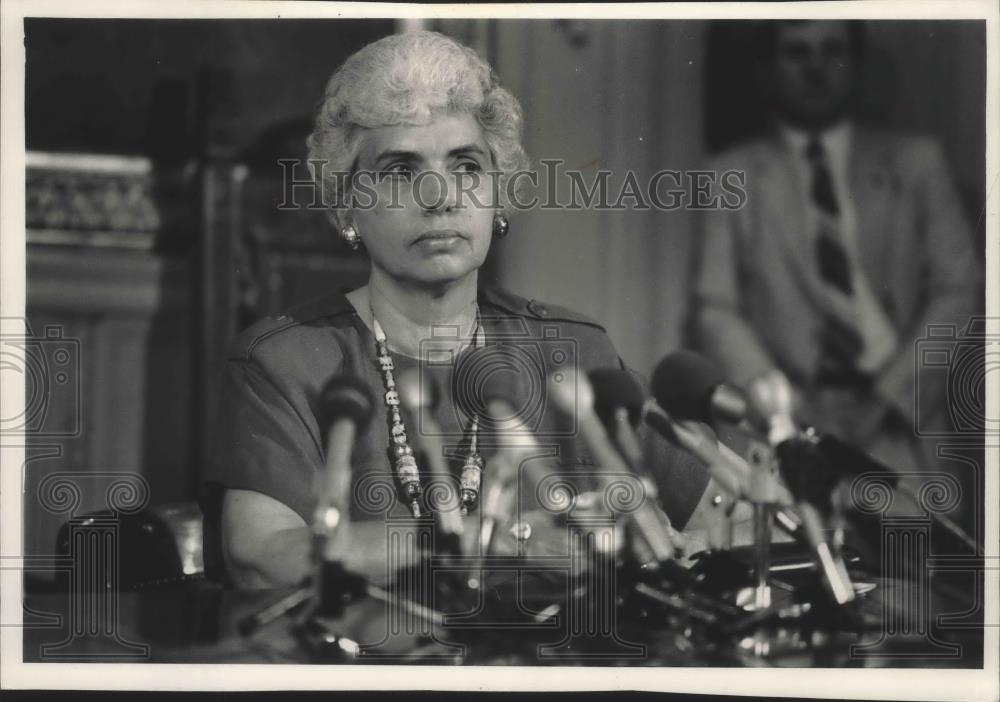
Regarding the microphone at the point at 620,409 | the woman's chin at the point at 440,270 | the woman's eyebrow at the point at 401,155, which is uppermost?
the woman's eyebrow at the point at 401,155

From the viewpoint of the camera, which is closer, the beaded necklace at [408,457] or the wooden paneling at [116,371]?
the beaded necklace at [408,457]

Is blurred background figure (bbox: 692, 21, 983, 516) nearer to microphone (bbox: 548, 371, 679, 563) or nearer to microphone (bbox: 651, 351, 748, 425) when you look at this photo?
microphone (bbox: 651, 351, 748, 425)

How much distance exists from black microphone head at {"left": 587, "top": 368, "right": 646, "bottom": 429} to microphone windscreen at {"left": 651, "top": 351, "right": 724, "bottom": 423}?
0.11ft

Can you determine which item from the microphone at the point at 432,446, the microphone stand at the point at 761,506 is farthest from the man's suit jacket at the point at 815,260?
the microphone at the point at 432,446

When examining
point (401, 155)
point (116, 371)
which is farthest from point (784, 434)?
point (116, 371)

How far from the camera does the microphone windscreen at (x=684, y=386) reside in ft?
6.93

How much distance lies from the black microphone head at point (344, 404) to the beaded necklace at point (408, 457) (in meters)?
0.04

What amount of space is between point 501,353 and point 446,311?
0.39 feet

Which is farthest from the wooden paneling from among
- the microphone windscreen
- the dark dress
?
the microphone windscreen

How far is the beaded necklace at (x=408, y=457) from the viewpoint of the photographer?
206cm

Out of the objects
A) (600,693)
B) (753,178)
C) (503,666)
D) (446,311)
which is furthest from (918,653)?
(446,311)

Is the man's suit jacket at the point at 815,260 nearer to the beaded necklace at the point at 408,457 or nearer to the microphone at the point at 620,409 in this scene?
the microphone at the point at 620,409

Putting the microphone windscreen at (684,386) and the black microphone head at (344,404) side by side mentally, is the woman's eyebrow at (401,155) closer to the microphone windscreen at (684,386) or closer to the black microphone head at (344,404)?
the black microphone head at (344,404)

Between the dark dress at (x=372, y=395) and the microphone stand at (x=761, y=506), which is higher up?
the dark dress at (x=372, y=395)
